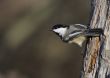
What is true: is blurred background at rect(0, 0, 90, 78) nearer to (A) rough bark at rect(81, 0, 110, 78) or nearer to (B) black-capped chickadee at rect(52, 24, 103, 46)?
(B) black-capped chickadee at rect(52, 24, 103, 46)

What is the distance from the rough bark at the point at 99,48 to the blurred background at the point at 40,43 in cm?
400

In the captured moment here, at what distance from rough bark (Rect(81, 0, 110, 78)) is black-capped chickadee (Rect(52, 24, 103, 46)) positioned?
0.15 feet

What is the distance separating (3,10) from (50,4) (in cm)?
118

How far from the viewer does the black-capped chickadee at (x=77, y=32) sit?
3.72m

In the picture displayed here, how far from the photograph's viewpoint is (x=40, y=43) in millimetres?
8320

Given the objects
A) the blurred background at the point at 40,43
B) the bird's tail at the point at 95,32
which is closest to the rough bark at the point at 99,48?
the bird's tail at the point at 95,32

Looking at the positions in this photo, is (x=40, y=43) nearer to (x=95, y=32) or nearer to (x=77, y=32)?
(x=77, y=32)

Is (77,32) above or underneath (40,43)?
above

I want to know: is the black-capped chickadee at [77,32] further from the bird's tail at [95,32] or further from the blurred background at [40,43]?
the blurred background at [40,43]

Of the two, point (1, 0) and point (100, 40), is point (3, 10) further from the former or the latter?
point (100, 40)

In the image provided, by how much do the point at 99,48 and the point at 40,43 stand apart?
461 cm

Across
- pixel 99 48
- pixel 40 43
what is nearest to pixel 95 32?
pixel 99 48

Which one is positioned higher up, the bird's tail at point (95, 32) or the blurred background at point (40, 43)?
the bird's tail at point (95, 32)

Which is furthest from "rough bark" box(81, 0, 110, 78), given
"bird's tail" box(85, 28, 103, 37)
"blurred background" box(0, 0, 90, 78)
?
"blurred background" box(0, 0, 90, 78)
